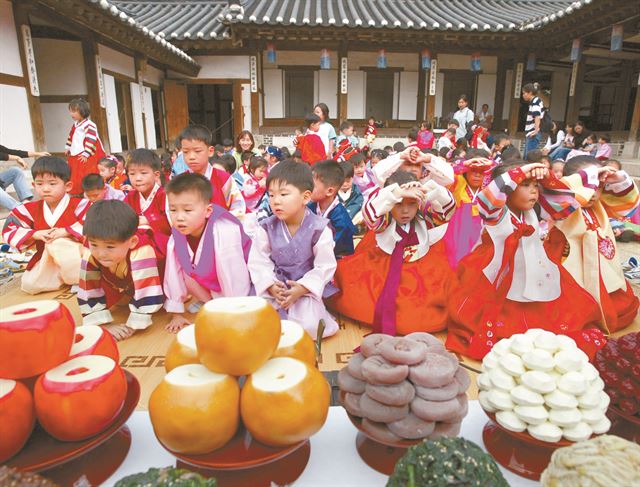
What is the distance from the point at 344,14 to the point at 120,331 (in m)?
12.3

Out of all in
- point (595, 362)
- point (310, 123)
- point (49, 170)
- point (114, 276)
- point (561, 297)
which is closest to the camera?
point (595, 362)

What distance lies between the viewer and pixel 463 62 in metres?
13.5

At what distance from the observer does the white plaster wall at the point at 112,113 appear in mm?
8984

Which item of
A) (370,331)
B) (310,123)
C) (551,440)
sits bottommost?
(370,331)

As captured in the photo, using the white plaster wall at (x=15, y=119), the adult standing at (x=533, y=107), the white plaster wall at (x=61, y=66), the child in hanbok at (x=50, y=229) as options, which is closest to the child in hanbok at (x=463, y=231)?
the child in hanbok at (x=50, y=229)

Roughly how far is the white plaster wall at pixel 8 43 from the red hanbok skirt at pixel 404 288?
21.2ft

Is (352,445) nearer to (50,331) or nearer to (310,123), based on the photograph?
(50,331)

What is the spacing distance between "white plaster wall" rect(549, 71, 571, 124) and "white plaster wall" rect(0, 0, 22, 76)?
15627 mm

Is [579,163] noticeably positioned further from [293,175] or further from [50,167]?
[50,167]

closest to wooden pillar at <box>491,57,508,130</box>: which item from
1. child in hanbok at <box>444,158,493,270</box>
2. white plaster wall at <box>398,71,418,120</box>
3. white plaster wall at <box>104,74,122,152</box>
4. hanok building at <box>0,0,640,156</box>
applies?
hanok building at <box>0,0,640,156</box>

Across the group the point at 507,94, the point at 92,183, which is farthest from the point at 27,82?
the point at 507,94

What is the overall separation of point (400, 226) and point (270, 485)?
2.14 meters

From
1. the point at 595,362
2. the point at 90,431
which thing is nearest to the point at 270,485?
the point at 90,431

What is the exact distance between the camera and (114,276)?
2.94 m
